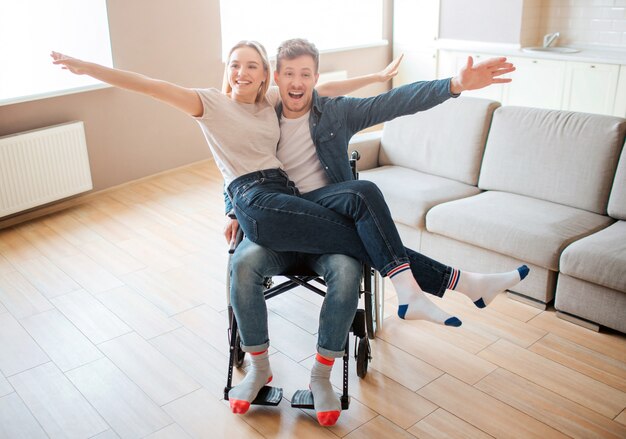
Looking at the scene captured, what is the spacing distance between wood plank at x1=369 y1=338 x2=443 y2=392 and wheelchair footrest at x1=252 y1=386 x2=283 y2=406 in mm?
431

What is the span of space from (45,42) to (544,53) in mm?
3776

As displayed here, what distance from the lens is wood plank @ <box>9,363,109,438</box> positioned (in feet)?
7.29

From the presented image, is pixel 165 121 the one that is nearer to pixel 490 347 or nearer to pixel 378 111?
pixel 378 111

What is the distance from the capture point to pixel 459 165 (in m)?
3.51

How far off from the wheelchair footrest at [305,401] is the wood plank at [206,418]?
6.6 inches

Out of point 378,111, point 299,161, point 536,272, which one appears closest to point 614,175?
point 536,272

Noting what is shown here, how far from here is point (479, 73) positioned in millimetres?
2236

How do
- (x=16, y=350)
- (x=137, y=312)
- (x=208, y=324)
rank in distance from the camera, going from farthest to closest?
(x=137, y=312)
(x=208, y=324)
(x=16, y=350)

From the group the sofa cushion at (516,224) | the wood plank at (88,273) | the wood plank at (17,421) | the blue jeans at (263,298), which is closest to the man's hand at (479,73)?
the blue jeans at (263,298)

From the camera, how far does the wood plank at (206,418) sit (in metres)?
2.19

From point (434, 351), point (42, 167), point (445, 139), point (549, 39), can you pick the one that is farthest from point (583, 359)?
point (549, 39)

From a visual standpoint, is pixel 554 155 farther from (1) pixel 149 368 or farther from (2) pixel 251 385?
(1) pixel 149 368

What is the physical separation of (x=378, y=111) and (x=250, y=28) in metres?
3.29

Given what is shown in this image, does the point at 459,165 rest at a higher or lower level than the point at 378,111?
lower
